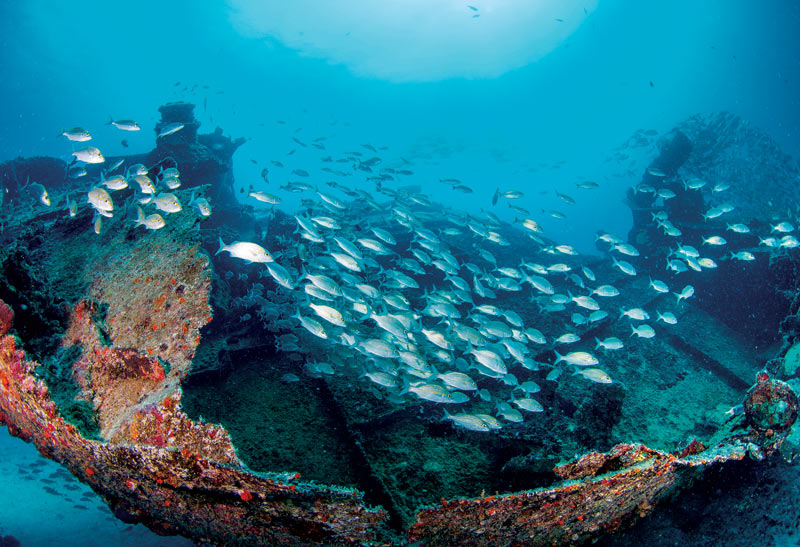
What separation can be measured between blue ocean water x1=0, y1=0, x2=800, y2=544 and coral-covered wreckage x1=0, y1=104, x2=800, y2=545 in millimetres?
38318

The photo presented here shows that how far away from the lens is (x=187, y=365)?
299 cm

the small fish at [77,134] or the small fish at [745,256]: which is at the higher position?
the small fish at [745,256]

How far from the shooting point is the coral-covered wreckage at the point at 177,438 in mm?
2270

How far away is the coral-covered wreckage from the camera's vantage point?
2270 millimetres

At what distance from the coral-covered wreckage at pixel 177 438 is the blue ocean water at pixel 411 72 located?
1509 inches

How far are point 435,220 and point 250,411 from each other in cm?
1049

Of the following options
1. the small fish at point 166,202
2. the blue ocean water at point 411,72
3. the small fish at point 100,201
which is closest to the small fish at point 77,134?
the small fish at point 100,201

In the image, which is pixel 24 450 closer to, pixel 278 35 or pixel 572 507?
pixel 572 507

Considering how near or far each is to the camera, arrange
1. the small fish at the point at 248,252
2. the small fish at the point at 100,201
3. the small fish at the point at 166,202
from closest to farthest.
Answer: the small fish at the point at 248,252 → the small fish at the point at 100,201 → the small fish at the point at 166,202

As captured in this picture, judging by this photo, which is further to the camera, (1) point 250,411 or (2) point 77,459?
(1) point 250,411

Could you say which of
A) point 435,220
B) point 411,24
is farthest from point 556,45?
point 435,220

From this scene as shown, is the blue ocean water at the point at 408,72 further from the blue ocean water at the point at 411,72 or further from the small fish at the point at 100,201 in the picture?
the small fish at the point at 100,201

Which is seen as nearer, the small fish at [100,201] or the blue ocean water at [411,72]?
the small fish at [100,201]

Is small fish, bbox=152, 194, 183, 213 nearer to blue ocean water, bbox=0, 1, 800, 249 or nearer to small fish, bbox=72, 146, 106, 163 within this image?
small fish, bbox=72, 146, 106, 163
